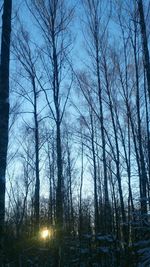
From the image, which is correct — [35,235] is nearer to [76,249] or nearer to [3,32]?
[76,249]

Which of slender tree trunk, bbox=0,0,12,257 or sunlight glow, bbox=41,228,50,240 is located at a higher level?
slender tree trunk, bbox=0,0,12,257

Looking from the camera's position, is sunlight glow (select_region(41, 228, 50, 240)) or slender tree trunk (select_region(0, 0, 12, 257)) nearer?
slender tree trunk (select_region(0, 0, 12, 257))

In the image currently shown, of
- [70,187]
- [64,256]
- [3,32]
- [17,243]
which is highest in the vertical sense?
[3,32]

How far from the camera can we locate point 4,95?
14.4 ft

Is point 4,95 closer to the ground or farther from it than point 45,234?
farther from it

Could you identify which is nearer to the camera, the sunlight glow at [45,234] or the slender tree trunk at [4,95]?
the slender tree trunk at [4,95]

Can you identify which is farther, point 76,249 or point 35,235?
point 35,235

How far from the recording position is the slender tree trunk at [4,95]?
12.7 ft

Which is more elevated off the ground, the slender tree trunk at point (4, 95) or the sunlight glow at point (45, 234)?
the slender tree trunk at point (4, 95)

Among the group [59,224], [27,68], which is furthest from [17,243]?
[27,68]

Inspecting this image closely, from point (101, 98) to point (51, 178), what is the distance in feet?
47.1

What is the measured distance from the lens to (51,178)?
23906 mm

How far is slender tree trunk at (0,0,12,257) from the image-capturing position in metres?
3.86

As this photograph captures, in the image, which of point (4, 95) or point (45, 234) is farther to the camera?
point (45, 234)
